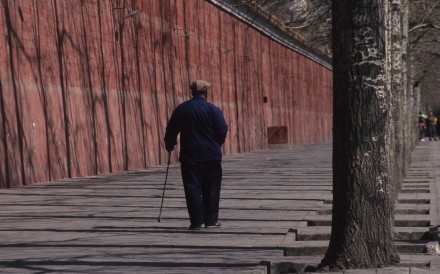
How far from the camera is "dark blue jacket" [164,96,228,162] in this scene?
12734 millimetres

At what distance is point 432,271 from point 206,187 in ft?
15.2

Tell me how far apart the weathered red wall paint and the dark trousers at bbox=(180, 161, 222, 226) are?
9486mm

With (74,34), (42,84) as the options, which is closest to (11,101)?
(42,84)

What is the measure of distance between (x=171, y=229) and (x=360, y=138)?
13.7ft

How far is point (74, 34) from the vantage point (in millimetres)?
26625

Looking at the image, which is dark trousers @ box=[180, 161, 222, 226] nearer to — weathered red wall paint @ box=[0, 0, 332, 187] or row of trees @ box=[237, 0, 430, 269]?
row of trees @ box=[237, 0, 430, 269]

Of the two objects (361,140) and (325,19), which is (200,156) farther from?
(325,19)

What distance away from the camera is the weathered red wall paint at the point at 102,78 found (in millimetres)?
22891

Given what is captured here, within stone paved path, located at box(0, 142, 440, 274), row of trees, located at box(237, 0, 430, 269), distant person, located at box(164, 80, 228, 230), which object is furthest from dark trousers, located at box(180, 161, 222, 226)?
→ row of trees, located at box(237, 0, 430, 269)

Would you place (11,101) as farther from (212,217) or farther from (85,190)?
(212,217)

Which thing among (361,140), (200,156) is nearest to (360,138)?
(361,140)

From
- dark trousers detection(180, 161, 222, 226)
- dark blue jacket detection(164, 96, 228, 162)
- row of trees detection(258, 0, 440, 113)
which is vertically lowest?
dark trousers detection(180, 161, 222, 226)

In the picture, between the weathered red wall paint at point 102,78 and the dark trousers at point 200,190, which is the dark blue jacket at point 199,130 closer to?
the dark trousers at point 200,190

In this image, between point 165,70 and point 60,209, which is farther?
point 165,70
